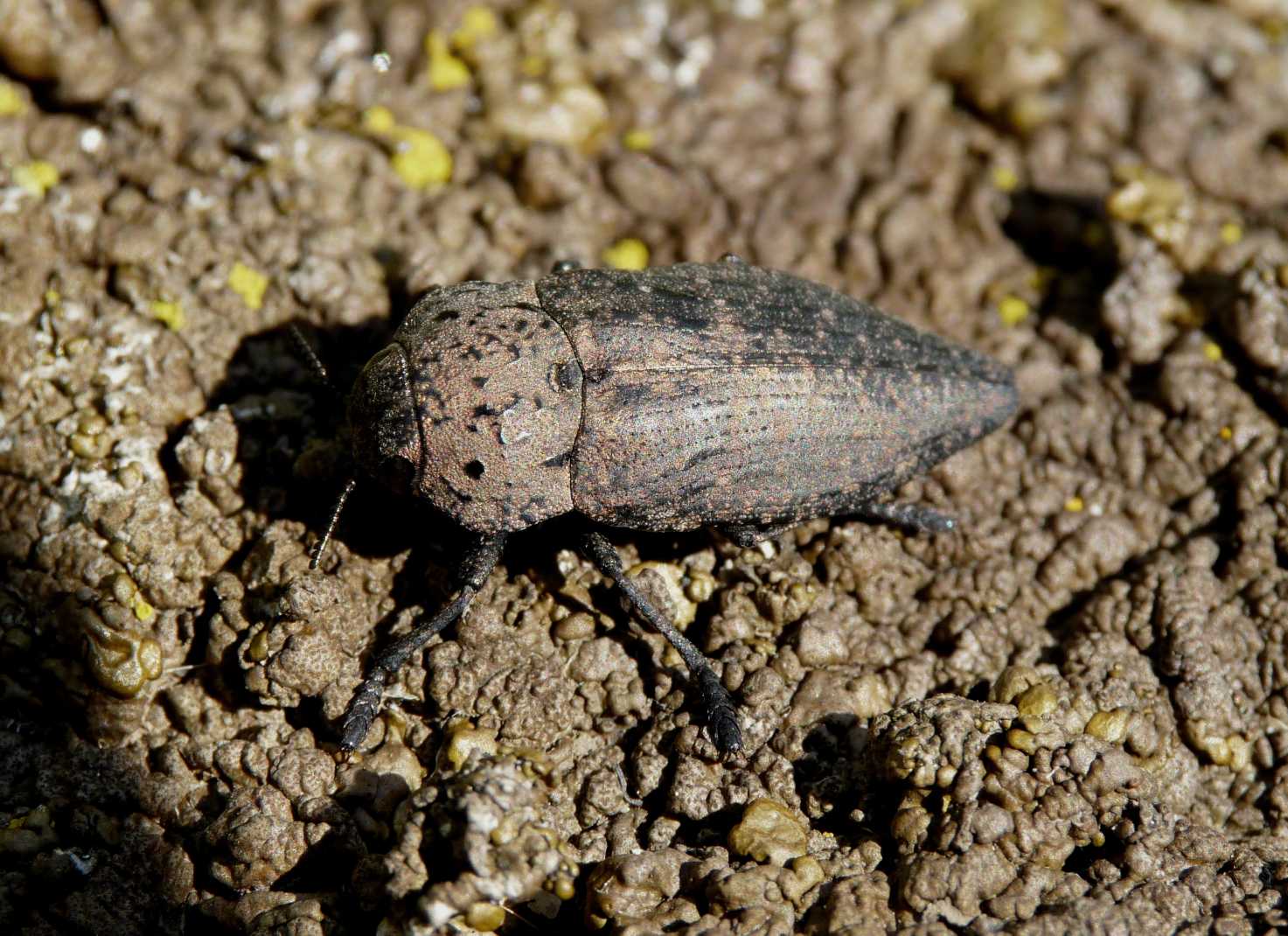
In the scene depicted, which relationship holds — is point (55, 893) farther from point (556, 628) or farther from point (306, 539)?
point (556, 628)

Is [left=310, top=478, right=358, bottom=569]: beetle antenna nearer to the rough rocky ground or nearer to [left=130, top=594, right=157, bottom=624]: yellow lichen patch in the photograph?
the rough rocky ground

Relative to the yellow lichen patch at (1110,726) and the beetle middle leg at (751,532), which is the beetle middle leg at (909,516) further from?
the yellow lichen patch at (1110,726)

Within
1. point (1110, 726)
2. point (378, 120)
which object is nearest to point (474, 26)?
point (378, 120)

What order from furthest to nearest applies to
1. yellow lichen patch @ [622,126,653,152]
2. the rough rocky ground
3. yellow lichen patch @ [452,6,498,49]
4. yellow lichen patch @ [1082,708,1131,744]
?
1. yellow lichen patch @ [452,6,498,49]
2. yellow lichen patch @ [622,126,653,152]
3. yellow lichen patch @ [1082,708,1131,744]
4. the rough rocky ground

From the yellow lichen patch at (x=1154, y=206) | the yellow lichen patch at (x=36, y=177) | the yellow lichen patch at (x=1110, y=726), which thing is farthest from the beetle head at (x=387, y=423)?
the yellow lichen patch at (x=1154, y=206)

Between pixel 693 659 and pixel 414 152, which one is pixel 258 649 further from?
pixel 414 152

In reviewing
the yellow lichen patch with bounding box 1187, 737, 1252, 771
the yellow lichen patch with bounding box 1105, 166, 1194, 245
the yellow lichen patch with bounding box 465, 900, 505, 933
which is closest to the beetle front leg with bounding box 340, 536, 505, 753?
the yellow lichen patch with bounding box 465, 900, 505, 933
